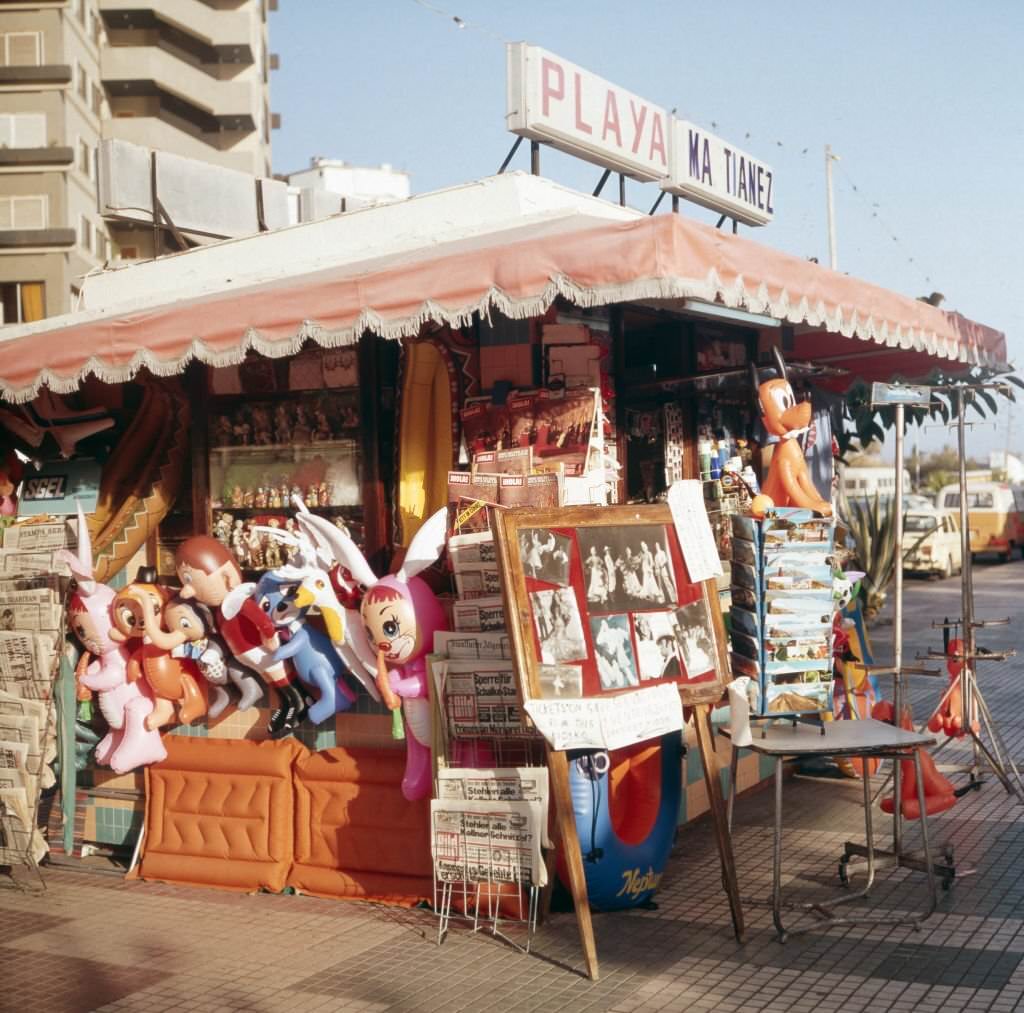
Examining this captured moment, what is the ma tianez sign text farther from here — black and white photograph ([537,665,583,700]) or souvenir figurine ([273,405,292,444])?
black and white photograph ([537,665,583,700])

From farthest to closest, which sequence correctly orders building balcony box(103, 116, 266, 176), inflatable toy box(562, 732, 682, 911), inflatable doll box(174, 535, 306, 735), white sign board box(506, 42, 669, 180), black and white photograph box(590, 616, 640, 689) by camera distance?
1. building balcony box(103, 116, 266, 176)
2. white sign board box(506, 42, 669, 180)
3. inflatable doll box(174, 535, 306, 735)
4. inflatable toy box(562, 732, 682, 911)
5. black and white photograph box(590, 616, 640, 689)

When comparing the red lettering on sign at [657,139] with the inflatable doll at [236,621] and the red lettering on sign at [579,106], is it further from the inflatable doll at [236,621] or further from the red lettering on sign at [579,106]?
the inflatable doll at [236,621]

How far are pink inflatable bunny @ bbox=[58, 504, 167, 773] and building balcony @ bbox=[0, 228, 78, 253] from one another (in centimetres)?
3655

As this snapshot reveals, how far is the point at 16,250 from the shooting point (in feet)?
135

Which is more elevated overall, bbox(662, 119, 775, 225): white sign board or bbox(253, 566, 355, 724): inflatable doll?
bbox(662, 119, 775, 225): white sign board

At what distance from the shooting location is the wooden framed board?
5.52m

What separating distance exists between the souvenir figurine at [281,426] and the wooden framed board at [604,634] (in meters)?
2.76

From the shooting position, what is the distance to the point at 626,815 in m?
6.38

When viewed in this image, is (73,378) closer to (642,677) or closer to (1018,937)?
(642,677)

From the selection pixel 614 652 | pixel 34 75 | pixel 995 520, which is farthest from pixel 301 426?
pixel 34 75

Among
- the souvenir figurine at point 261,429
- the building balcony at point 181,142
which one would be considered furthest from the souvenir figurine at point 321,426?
the building balcony at point 181,142

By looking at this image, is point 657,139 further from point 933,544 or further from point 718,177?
point 933,544

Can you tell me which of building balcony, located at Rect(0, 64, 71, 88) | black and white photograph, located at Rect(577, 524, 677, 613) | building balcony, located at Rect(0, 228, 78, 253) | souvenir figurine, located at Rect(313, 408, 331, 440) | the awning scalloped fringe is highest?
building balcony, located at Rect(0, 64, 71, 88)

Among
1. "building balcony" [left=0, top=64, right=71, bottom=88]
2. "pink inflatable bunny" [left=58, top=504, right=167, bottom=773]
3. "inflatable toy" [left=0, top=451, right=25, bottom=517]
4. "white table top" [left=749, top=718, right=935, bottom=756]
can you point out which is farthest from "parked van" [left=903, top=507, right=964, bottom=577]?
"building balcony" [left=0, top=64, right=71, bottom=88]
